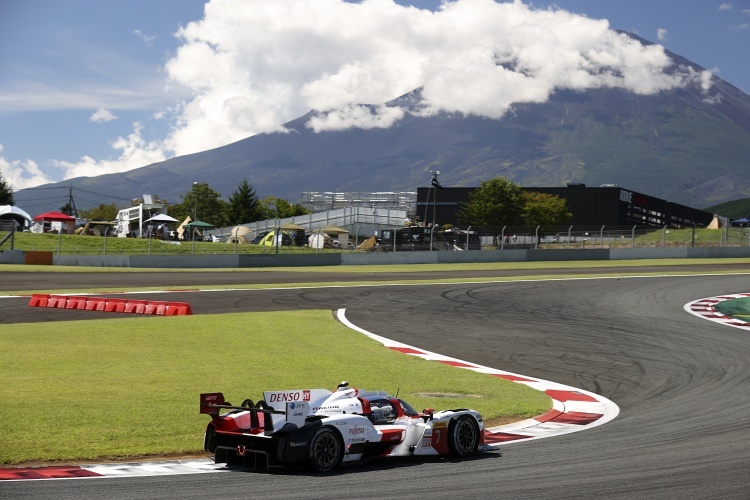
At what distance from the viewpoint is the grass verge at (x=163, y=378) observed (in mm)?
9969

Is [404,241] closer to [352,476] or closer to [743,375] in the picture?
[743,375]

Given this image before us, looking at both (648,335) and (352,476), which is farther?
(648,335)

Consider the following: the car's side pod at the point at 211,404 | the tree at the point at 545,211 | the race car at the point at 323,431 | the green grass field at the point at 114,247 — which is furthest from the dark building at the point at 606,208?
the car's side pod at the point at 211,404

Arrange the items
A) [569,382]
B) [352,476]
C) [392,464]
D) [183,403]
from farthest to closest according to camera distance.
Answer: [569,382] < [183,403] < [392,464] < [352,476]

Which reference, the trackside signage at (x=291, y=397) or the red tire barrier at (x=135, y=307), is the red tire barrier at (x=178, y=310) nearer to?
the red tire barrier at (x=135, y=307)

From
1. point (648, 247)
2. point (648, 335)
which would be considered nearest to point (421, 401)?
point (648, 335)

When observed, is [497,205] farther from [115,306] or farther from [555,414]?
[555,414]

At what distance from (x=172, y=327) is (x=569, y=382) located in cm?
909

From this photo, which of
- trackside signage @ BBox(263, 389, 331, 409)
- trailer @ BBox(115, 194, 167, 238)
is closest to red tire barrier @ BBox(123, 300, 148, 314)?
trackside signage @ BBox(263, 389, 331, 409)

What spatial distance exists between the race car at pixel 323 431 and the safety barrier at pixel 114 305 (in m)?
15.2

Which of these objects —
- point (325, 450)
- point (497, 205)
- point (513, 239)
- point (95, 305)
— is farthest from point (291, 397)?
point (497, 205)

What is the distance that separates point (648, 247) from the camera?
64.1 m

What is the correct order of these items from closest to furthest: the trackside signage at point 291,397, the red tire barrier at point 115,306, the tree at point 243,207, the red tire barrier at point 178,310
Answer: the trackside signage at point 291,397 → the red tire barrier at point 178,310 → the red tire barrier at point 115,306 → the tree at point 243,207

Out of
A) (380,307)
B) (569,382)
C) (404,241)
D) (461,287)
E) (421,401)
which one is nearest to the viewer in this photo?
(421,401)
